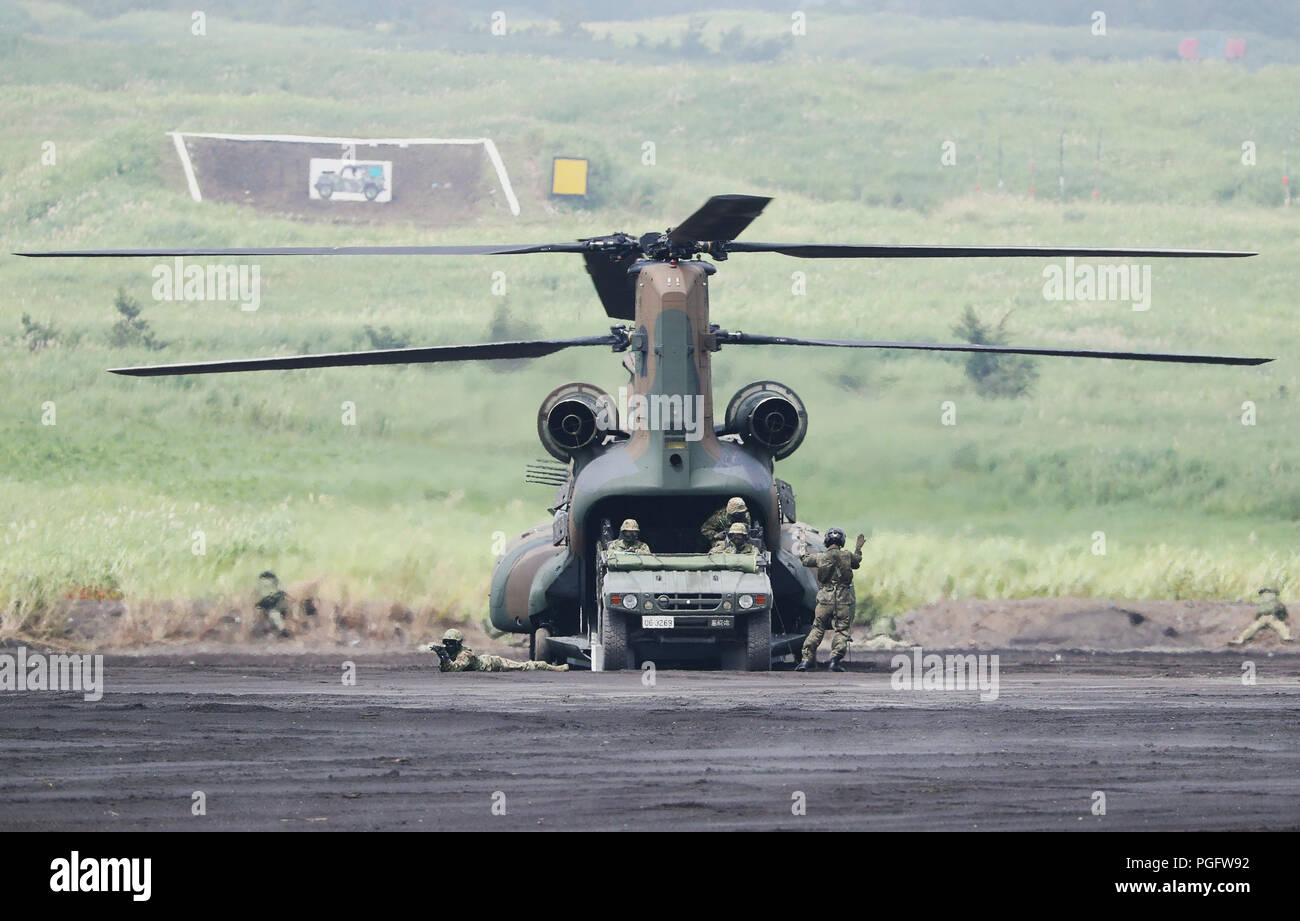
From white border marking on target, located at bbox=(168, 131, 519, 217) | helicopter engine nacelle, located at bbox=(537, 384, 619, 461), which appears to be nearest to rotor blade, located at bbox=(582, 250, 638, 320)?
helicopter engine nacelle, located at bbox=(537, 384, 619, 461)

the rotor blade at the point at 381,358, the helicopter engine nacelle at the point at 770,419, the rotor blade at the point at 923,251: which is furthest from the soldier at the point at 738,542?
the rotor blade at the point at 923,251

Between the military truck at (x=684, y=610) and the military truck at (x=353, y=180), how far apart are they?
181ft

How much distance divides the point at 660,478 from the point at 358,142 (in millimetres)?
60625

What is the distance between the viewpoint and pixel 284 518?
39.5 metres

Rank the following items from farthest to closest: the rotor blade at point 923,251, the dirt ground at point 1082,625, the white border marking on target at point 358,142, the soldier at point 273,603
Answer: the white border marking on target at point 358,142, the soldier at point 273,603, the dirt ground at point 1082,625, the rotor blade at point 923,251

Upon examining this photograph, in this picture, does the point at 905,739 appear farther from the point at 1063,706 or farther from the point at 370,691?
the point at 370,691

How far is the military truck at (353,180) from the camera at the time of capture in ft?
247

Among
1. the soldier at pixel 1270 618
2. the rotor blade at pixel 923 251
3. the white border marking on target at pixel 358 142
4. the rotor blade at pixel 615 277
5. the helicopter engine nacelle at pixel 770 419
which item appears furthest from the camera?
the white border marking on target at pixel 358 142

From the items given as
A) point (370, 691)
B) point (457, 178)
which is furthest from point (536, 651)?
point (457, 178)

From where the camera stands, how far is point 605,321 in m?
57.2

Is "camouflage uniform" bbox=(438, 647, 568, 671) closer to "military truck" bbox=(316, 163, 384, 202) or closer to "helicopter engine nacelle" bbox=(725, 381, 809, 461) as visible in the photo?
"helicopter engine nacelle" bbox=(725, 381, 809, 461)

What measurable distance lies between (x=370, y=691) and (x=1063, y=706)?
644cm

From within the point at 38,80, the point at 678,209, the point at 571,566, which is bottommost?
the point at 571,566

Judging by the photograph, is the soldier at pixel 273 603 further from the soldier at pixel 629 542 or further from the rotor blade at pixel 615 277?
the soldier at pixel 629 542
